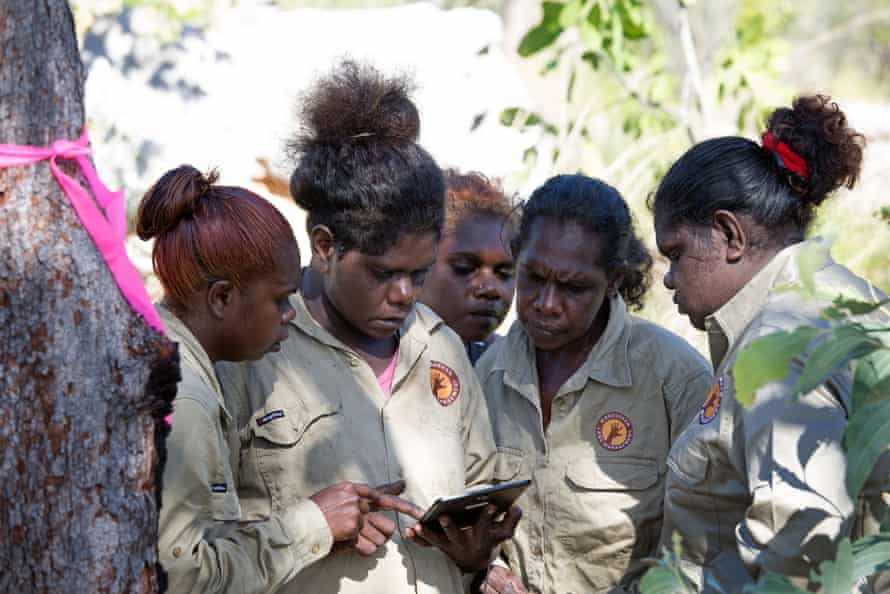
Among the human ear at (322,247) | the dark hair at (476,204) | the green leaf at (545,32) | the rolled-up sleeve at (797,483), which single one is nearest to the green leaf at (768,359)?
the rolled-up sleeve at (797,483)

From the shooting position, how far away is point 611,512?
3248mm

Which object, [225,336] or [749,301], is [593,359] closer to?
[749,301]

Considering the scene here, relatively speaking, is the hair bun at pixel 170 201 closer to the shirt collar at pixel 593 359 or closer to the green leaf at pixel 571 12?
the shirt collar at pixel 593 359

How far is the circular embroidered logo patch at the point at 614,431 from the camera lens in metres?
3.31

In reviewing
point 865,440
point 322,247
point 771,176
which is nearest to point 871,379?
point 865,440

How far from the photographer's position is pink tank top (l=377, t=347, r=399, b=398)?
300 centimetres

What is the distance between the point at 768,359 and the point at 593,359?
1562 millimetres

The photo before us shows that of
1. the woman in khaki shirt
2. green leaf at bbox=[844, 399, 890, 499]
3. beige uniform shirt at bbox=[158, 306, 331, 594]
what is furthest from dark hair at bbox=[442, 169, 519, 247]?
green leaf at bbox=[844, 399, 890, 499]

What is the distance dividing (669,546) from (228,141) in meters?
5.92

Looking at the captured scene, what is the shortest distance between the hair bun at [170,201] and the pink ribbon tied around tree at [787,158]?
53.5 inches

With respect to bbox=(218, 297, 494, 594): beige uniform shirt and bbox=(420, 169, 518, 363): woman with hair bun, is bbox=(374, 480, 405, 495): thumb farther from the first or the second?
bbox=(420, 169, 518, 363): woman with hair bun

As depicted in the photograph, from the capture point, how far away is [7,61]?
83.6 inches

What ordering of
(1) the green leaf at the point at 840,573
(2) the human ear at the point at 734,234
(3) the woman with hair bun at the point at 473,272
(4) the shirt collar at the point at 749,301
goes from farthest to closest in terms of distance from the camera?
1. (3) the woman with hair bun at the point at 473,272
2. (2) the human ear at the point at 734,234
3. (4) the shirt collar at the point at 749,301
4. (1) the green leaf at the point at 840,573

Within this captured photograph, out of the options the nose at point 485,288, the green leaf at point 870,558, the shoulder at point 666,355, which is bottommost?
the nose at point 485,288
